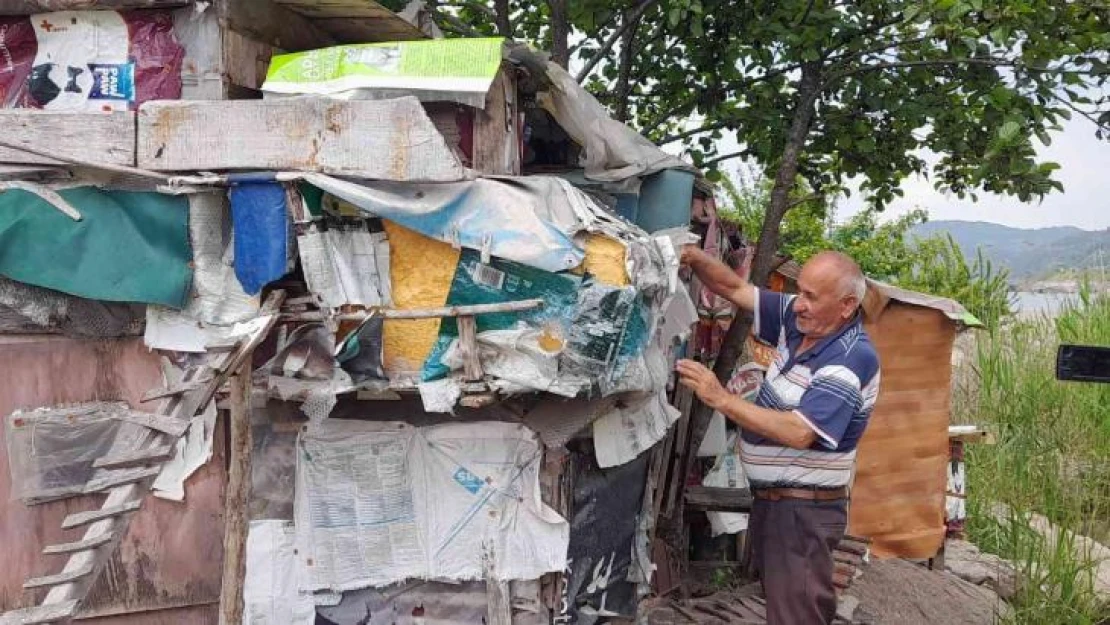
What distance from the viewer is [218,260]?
4281 mm

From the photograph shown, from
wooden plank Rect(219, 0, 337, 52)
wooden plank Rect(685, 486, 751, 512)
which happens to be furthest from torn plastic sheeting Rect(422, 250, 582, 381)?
wooden plank Rect(685, 486, 751, 512)

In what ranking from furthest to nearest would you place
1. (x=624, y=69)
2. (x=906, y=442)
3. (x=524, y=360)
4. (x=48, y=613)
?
(x=624, y=69)
(x=906, y=442)
(x=524, y=360)
(x=48, y=613)

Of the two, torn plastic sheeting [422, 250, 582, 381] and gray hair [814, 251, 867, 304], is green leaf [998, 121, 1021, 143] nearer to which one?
gray hair [814, 251, 867, 304]

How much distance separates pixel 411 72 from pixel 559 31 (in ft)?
7.50

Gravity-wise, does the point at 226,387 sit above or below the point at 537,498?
above

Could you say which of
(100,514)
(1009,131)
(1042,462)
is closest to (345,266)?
(100,514)

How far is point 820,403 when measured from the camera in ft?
13.4

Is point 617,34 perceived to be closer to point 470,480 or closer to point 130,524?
point 470,480

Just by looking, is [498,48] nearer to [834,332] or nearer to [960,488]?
[834,332]

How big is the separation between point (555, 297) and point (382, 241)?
800 mm

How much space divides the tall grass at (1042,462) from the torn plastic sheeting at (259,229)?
13.4 ft

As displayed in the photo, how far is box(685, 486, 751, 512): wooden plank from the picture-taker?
588 cm

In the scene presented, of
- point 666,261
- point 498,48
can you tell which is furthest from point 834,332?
point 498,48

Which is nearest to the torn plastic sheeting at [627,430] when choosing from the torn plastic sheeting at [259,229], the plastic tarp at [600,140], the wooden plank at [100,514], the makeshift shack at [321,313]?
the makeshift shack at [321,313]
